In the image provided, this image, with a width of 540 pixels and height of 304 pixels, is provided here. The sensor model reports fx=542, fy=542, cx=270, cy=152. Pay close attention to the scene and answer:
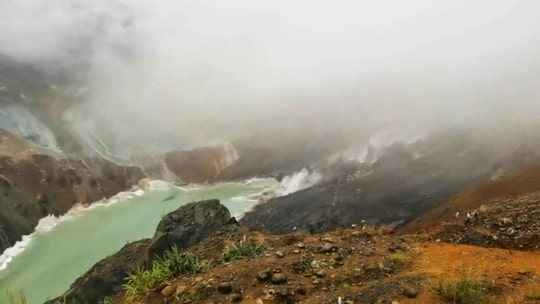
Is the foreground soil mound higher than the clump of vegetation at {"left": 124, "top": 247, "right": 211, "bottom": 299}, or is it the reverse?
the clump of vegetation at {"left": 124, "top": 247, "right": 211, "bottom": 299}

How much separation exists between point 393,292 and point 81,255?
79275 mm

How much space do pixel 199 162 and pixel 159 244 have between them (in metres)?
114

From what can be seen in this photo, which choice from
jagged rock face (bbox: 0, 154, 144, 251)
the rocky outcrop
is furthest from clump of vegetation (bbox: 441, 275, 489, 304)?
jagged rock face (bbox: 0, 154, 144, 251)

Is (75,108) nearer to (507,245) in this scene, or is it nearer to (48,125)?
(48,125)

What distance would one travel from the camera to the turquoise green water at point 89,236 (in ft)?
245

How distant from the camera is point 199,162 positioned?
5817 inches

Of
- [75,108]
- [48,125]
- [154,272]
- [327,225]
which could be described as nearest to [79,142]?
[48,125]

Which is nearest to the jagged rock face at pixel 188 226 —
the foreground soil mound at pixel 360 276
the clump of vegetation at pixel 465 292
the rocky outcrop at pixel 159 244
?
the rocky outcrop at pixel 159 244

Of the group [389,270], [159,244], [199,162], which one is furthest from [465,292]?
[199,162]

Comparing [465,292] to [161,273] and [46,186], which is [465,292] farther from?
Answer: [46,186]

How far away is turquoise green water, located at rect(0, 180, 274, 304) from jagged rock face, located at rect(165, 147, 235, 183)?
9.14 metres

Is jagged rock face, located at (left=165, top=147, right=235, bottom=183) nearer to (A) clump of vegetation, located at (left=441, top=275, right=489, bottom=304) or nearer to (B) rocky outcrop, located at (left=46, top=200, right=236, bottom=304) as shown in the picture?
(B) rocky outcrop, located at (left=46, top=200, right=236, bottom=304)

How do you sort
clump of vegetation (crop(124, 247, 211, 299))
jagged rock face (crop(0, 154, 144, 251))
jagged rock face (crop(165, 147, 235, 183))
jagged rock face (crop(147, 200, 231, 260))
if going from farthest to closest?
jagged rock face (crop(165, 147, 235, 183)) → jagged rock face (crop(0, 154, 144, 251)) → jagged rock face (crop(147, 200, 231, 260)) → clump of vegetation (crop(124, 247, 211, 299))

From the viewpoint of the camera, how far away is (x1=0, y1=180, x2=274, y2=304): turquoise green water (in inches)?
2938
